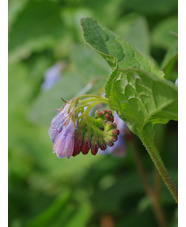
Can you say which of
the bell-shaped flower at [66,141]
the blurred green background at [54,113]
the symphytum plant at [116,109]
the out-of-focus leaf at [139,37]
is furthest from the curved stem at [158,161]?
the out-of-focus leaf at [139,37]

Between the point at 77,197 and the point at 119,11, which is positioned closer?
the point at 77,197

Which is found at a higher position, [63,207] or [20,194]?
[20,194]

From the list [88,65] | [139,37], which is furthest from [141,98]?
[139,37]

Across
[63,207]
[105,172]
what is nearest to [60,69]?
[105,172]

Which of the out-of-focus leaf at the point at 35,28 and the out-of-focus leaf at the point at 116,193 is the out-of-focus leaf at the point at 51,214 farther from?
the out-of-focus leaf at the point at 35,28

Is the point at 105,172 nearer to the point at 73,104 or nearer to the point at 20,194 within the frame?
the point at 20,194
